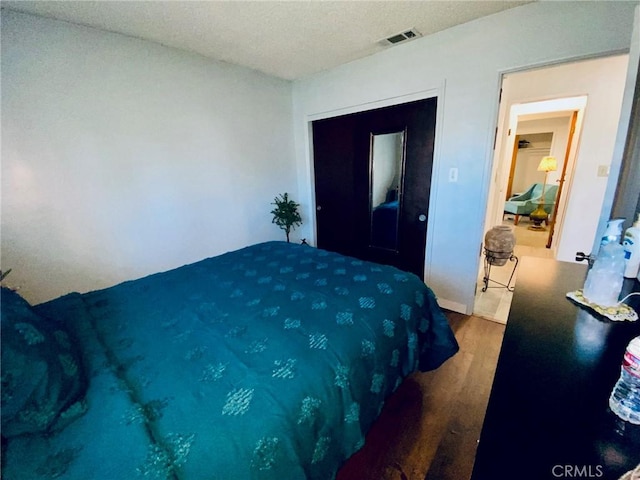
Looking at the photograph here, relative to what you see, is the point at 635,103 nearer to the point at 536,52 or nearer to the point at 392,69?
the point at 536,52

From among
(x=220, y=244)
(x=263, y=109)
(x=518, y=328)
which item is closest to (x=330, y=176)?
(x=263, y=109)

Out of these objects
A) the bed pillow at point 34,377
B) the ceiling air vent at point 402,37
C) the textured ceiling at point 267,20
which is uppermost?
the ceiling air vent at point 402,37

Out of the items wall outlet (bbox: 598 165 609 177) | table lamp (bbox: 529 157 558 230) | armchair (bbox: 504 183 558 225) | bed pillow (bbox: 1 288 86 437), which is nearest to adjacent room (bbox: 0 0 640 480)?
bed pillow (bbox: 1 288 86 437)

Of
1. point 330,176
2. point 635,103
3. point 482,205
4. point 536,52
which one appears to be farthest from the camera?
point 330,176

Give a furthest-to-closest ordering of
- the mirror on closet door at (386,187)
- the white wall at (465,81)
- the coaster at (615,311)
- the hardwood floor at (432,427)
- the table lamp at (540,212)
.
→ 1. the table lamp at (540,212)
2. the mirror on closet door at (386,187)
3. the white wall at (465,81)
4. the hardwood floor at (432,427)
5. the coaster at (615,311)

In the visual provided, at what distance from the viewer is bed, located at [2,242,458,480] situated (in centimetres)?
64

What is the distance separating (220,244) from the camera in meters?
2.69

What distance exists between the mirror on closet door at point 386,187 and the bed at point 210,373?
4.20 feet

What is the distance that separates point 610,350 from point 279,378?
99 centimetres

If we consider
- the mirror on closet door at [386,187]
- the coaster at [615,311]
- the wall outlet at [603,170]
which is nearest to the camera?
the coaster at [615,311]

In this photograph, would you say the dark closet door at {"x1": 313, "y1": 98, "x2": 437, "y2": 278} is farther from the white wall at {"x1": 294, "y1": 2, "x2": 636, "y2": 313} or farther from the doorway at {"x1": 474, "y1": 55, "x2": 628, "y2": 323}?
the doorway at {"x1": 474, "y1": 55, "x2": 628, "y2": 323}

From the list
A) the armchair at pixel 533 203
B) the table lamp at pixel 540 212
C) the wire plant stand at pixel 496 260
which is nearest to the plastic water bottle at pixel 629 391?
the wire plant stand at pixel 496 260

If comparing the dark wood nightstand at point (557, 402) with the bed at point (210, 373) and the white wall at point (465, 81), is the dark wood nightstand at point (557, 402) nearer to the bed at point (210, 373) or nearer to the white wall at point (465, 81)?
the bed at point (210, 373)

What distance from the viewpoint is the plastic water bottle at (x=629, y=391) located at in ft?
1.73
